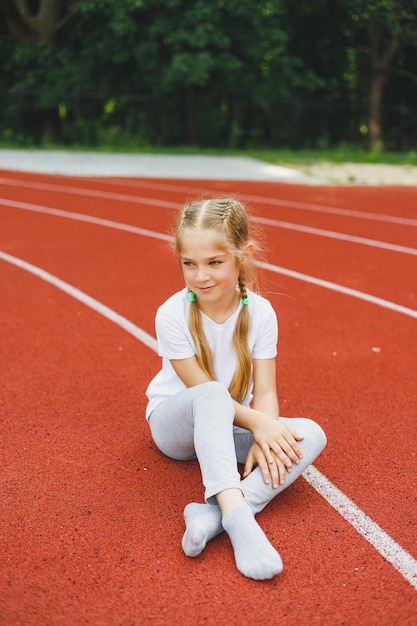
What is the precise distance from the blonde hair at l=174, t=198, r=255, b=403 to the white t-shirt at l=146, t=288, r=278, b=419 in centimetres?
3

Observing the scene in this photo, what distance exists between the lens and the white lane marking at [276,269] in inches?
222

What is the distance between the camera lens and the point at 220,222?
2.81 m

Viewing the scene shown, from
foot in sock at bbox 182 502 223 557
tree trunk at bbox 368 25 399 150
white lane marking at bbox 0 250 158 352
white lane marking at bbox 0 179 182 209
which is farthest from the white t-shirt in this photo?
tree trunk at bbox 368 25 399 150

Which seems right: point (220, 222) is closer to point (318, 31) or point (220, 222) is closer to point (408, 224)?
point (408, 224)

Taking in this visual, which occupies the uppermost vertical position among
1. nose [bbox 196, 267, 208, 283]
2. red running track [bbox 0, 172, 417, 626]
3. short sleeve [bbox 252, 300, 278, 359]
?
nose [bbox 196, 267, 208, 283]

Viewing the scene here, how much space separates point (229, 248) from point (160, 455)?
1.04 meters

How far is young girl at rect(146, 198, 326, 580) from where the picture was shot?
2576mm

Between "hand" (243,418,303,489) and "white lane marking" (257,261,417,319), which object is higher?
"hand" (243,418,303,489)

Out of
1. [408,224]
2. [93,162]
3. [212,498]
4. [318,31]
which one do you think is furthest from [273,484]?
[318,31]

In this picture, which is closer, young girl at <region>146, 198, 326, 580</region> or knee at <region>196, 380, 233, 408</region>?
young girl at <region>146, 198, 326, 580</region>

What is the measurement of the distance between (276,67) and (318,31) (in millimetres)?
2828

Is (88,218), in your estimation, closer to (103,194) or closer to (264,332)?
(103,194)

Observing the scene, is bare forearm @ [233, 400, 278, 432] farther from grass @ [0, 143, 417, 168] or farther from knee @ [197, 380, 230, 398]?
grass @ [0, 143, 417, 168]

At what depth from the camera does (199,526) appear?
249 cm
